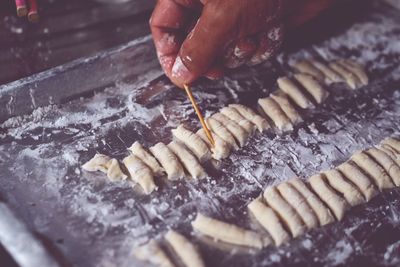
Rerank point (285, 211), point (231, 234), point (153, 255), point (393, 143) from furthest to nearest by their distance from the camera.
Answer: point (393, 143) < point (285, 211) < point (231, 234) < point (153, 255)

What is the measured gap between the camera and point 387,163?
2754 mm

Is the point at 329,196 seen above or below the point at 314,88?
below

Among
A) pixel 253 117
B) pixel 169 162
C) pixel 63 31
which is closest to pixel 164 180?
pixel 169 162

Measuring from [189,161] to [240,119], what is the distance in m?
0.48

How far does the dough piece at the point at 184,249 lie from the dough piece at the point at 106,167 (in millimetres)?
442

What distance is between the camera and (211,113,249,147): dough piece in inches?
111

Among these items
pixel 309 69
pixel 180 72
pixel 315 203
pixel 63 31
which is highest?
pixel 63 31

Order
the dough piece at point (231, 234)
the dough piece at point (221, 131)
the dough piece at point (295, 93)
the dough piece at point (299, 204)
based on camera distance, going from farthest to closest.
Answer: the dough piece at point (295, 93) < the dough piece at point (221, 131) < the dough piece at point (299, 204) < the dough piece at point (231, 234)

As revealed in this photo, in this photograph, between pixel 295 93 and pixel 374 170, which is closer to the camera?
pixel 374 170

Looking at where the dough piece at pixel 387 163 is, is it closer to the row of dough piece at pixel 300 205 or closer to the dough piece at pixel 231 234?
the row of dough piece at pixel 300 205

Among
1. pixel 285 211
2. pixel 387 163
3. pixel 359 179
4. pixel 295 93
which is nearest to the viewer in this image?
pixel 285 211

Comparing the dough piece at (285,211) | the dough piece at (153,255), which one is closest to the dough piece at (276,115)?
the dough piece at (285,211)

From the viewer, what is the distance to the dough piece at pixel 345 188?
2.58m

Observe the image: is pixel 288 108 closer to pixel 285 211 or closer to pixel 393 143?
pixel 393 143
